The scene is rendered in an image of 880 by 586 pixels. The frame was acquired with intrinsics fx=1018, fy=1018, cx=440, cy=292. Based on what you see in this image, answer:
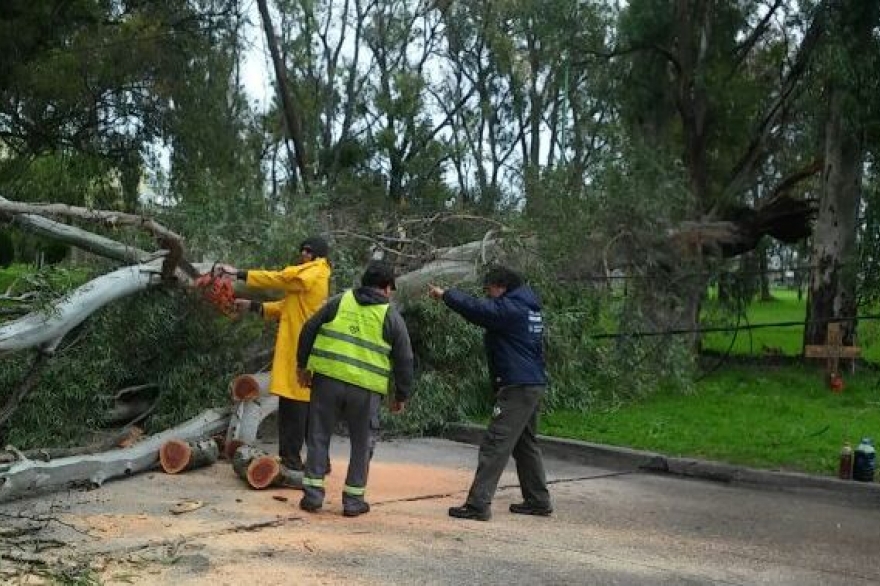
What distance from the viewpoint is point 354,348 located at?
21.2 feet

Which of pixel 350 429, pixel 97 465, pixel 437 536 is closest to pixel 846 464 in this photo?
pixel 437 536

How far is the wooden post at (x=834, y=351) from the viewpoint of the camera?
1324 cm

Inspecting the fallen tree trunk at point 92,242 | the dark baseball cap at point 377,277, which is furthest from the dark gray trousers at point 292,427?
the fallen tree trunk at point 92,242

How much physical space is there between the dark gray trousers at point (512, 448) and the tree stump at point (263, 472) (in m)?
1.37

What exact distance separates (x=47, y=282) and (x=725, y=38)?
14488 mm

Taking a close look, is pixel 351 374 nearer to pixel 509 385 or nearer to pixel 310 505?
pixel 310 505

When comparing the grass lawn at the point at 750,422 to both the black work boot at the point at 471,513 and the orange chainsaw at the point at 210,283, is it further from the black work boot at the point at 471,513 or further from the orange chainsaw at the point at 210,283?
the orange chainsaw at the point at 210,283

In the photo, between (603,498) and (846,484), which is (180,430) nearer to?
(603,498)

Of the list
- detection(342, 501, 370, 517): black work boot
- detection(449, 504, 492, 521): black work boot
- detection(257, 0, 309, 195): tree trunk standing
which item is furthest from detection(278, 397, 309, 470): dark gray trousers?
detection(257, 0, 309, 195): tree trunk standing

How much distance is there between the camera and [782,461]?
8820 millimetres

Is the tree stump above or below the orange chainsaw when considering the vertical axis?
below

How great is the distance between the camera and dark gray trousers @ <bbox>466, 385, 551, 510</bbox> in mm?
6496

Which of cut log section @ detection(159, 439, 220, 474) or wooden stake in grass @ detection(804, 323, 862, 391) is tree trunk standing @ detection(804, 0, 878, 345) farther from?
cut log section @ detection(159, 439, 220, 474)

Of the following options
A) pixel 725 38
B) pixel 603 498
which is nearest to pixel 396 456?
pixel 603 498
